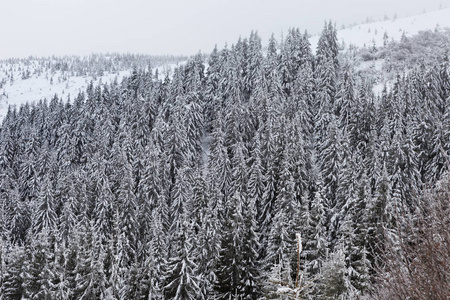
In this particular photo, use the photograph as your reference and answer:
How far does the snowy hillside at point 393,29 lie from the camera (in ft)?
400

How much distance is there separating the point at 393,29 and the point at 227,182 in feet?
363

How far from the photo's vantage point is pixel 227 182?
2009 inches

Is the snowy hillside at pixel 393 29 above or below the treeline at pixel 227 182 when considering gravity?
above

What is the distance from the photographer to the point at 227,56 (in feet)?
293

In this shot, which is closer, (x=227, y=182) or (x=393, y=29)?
(x=227, y=182)

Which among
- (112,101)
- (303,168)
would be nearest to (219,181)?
(303,168)

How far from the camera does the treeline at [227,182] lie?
30297 millimetres

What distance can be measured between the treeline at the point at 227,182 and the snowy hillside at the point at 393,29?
1589 inches

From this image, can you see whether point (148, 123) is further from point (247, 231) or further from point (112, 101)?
point (247, 231)

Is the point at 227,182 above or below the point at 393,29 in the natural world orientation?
below

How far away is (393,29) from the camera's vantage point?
131 metres

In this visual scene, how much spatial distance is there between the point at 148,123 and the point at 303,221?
52.6 metres

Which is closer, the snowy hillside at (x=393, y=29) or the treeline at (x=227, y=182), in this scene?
the treeline at (x=227, y=182)

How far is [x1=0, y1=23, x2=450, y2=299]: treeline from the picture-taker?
99.4 ft
